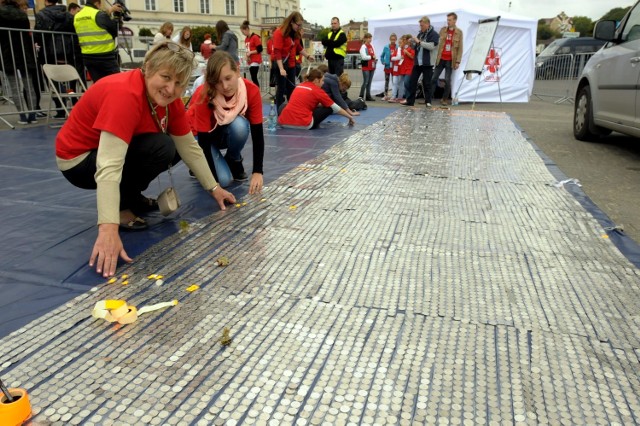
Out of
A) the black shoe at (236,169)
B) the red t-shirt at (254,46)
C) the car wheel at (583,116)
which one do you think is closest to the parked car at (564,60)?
the car wheel at (583,116)

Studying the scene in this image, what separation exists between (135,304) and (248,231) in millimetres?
882

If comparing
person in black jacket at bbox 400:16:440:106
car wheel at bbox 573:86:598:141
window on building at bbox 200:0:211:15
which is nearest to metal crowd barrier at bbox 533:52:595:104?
person in black jacket at bbox 400:16:440:106

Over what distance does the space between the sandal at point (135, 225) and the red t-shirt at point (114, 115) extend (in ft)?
1.42

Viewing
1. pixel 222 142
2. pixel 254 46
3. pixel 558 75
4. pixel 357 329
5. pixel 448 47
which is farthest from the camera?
pixel 558 75

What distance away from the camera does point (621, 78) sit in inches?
186

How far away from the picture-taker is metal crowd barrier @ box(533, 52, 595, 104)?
13891 millimetres

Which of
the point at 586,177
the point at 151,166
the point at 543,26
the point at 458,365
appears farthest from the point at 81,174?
the point at 543,26

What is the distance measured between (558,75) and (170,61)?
1604cm

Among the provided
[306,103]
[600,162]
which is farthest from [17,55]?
[600,162]

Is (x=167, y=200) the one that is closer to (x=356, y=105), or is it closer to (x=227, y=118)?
(x=227, y=118)

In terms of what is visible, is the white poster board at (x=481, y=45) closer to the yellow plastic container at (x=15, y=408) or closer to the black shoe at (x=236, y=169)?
the black shoe at (x=236, y=169)

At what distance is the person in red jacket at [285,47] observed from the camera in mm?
7652

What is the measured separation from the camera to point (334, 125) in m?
6.88

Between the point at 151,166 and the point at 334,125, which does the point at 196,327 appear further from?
the point at 334,125
